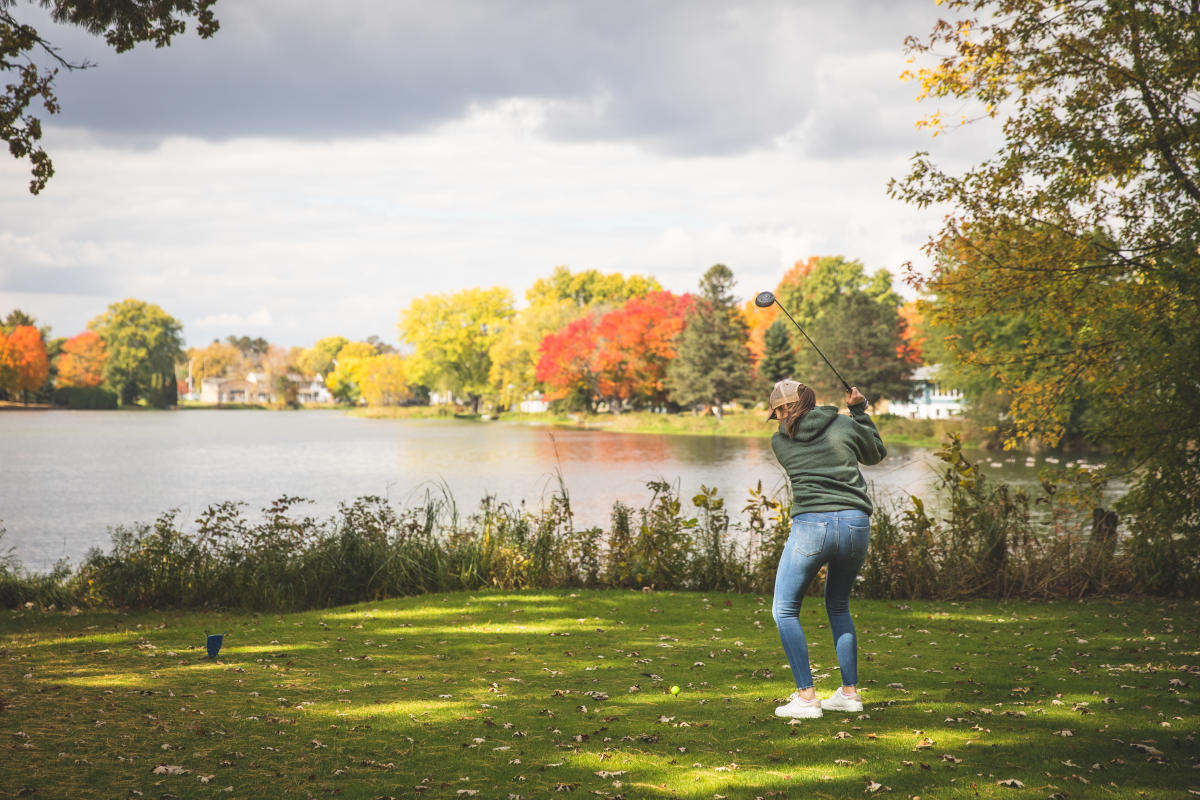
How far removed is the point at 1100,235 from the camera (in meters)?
12.6

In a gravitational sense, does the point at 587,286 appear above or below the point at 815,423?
above

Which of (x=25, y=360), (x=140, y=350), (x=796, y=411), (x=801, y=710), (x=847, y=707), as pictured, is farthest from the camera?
(x=140, y=350)

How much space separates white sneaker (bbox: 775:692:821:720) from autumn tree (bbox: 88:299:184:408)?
4823 inches

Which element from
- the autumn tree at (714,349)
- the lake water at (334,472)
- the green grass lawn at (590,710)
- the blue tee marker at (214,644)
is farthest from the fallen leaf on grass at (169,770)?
the autumn tree at (714,349)

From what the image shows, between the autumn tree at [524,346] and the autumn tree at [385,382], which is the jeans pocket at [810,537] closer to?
the autumn tree at [524,346]

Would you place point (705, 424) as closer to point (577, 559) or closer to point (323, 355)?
point (577, 559)

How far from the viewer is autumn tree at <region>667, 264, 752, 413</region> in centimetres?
5553

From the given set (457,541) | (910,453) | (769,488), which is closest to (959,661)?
(457,541)

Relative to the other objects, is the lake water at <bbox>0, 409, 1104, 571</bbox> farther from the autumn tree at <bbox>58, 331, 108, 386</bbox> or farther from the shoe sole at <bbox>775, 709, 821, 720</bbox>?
the autumn tree at <bbox>58, 331, 108, 386</bbox>

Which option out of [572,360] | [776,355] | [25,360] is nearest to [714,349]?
[776,355]

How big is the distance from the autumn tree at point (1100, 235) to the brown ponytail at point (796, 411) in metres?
5.52

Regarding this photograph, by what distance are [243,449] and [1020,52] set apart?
41.8 m

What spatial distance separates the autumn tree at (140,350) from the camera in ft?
368

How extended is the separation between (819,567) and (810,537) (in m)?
0.19
